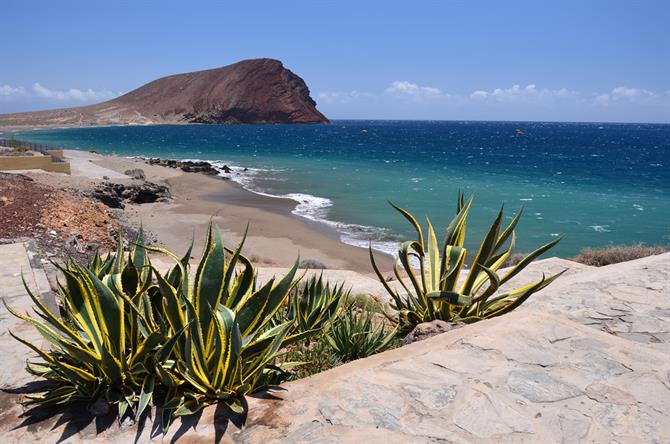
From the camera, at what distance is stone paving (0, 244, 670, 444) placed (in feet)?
7.83

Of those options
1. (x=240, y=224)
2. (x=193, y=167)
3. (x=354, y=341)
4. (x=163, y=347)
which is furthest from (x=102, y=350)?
(x=193, y=167)

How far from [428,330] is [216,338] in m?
1.94

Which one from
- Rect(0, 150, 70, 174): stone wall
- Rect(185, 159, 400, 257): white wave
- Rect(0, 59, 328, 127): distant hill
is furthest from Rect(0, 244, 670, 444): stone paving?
Rect(0, 59, 328, 127): distant hill

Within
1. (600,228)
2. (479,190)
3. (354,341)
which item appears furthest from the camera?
(479,190)

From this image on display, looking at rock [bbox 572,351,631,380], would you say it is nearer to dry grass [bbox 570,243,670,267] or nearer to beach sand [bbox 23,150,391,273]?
beach sand [bbox 23,150,391,273]

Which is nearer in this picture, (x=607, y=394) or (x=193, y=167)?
(x=607, y=394)

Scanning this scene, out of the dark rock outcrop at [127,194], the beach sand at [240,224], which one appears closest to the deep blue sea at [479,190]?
the beach sand at [240,224]

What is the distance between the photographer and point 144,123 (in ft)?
404

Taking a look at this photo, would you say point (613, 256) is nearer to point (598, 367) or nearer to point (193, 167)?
point (598, 367)

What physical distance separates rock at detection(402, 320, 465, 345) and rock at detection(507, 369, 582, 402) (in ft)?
3.45

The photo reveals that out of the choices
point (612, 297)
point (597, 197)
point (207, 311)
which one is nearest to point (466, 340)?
point (207, 311)

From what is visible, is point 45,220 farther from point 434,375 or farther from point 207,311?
point 434,375

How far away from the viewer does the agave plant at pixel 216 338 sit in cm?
253

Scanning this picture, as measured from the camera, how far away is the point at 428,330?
4.03 m
